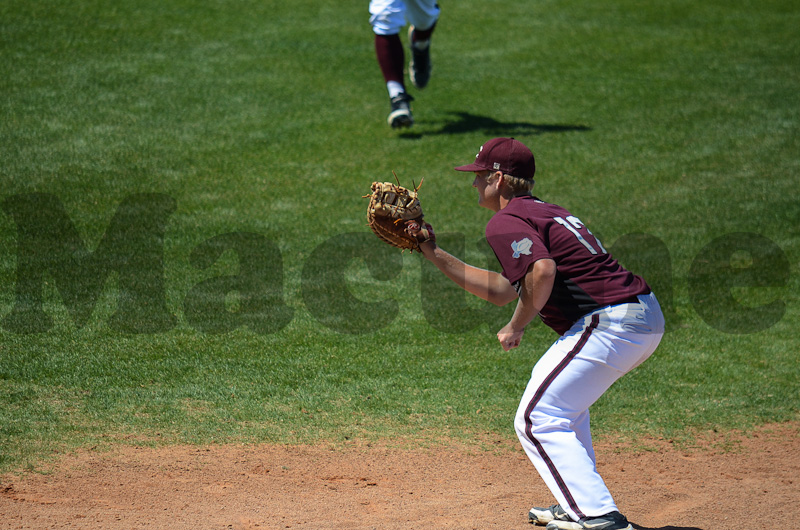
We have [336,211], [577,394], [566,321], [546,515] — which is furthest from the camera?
[336,211]

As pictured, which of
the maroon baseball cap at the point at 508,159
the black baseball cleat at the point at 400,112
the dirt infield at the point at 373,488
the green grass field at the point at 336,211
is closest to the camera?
the maroon baseball cap at the point at 508,159

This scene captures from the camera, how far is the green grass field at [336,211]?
18.8ft

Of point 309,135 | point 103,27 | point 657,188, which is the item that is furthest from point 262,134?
point 657,188

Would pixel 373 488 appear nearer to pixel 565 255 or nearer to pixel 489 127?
pixel 565 255

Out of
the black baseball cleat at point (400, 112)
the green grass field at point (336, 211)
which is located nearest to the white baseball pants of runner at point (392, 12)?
the black baseball cleat at point (400, 112)

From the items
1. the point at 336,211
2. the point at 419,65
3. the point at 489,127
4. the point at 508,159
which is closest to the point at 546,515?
the point at 508,159

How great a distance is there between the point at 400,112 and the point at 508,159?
6.33m

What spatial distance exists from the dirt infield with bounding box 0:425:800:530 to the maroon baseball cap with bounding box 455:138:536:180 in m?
1.83

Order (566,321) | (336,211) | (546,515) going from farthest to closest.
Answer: (336,211)
(546,515)
(566,321)

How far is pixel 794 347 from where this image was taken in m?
6.67

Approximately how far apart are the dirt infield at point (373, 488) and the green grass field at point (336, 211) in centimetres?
27

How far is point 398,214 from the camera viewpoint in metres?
3.94

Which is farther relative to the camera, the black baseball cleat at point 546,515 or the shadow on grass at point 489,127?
the shadow on grass at point 489,127

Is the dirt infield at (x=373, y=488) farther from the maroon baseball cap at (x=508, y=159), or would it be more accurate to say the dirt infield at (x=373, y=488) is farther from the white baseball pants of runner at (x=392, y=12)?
the white baseball pants of runner at (x=392, y=12)
